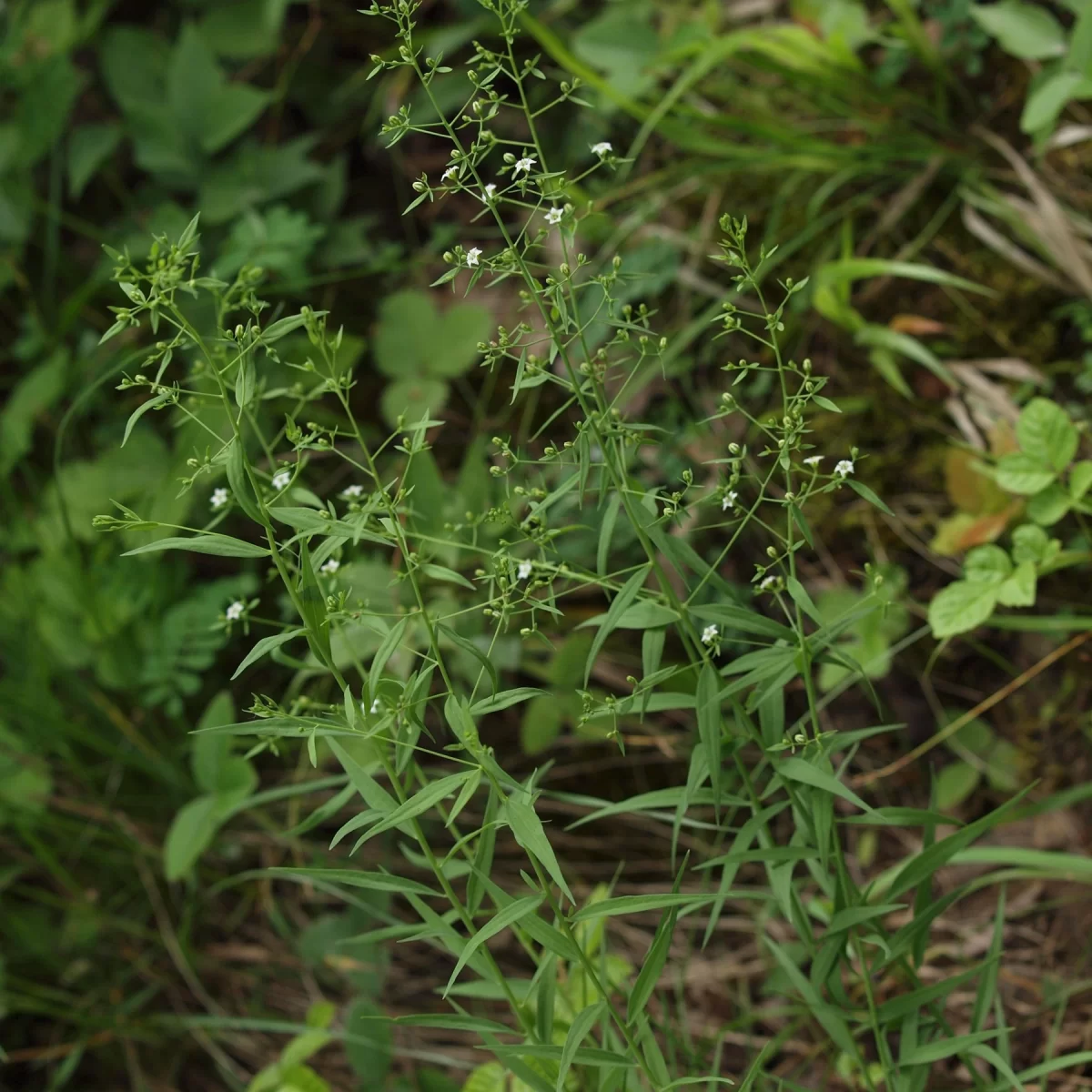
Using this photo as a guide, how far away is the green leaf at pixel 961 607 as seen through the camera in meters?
1.21

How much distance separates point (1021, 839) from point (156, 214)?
62.9 inches

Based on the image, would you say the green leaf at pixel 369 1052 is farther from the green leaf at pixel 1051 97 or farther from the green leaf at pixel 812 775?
the green leaf at pixel 1051 97

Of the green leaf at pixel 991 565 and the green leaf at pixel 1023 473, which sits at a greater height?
the green leaf at pixel 1023 473

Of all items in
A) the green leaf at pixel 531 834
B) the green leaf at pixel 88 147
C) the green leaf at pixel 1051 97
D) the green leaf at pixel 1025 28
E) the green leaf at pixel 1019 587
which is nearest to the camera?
the green leaf at pixel 531 834

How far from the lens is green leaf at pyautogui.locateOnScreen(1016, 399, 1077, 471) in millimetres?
1241

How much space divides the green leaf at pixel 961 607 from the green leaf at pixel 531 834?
641 millimetres

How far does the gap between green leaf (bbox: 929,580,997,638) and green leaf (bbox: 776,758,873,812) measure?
1.50 feet

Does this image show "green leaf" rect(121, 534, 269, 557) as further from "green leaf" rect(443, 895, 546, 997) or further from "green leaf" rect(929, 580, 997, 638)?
"green leaf" rect(929, 580, 997, 638)

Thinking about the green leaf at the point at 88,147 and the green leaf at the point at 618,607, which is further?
the green leaf at the point at 88,147

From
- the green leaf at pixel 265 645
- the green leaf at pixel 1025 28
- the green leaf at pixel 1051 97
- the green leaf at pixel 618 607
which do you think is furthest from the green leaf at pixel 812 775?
the green leaf at pixel 1025 28

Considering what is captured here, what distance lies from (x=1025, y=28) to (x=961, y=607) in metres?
0.81

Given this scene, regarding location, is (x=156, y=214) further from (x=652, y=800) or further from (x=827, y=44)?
(x=652, y=800)

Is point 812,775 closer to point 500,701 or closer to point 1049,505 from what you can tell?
point 500,701

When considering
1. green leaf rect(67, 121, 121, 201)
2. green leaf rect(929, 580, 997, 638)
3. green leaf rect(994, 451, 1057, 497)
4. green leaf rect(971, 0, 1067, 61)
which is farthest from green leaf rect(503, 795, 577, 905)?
green leaf rect(67, 121, 121, 201)
